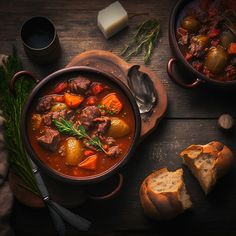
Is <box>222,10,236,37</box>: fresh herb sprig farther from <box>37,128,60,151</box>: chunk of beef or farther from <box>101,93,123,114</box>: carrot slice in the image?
<box>37,128,60,151</box>: chunk of beef

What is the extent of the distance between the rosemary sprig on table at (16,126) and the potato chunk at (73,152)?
1.17 ft

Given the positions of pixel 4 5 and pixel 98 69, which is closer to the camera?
pixel 98 69

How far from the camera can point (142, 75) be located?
13.1 feet

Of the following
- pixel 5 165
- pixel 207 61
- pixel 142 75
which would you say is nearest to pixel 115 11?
pixel 142 75

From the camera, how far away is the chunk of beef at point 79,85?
3.73 metres

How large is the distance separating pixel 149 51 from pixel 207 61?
504mm

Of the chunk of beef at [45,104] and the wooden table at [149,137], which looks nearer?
the chunk of beef at [45,104]

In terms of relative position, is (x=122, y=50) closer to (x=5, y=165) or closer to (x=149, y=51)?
(x=149, y=51)

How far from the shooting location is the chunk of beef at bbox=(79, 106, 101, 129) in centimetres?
370

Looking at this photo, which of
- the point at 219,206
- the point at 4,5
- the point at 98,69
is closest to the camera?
the point at 98,69

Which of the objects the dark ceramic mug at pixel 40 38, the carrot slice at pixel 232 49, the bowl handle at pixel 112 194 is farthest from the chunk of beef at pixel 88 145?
the carrot slice at pixel 232 49

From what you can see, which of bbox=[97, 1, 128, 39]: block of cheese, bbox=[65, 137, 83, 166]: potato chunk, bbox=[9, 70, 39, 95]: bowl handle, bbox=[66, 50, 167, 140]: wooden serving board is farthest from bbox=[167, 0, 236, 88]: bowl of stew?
bbox=[9, 70, 39, 95]: bowl handle

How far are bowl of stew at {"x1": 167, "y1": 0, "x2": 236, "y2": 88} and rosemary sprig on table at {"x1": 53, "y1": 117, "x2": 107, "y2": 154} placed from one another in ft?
2.66

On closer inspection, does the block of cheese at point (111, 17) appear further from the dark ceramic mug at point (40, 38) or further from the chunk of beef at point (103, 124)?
the chunk of beef at point (103, 124)
